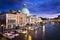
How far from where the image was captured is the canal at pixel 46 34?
2.46 metres

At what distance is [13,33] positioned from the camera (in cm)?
241

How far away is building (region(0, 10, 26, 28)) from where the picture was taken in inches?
95.0

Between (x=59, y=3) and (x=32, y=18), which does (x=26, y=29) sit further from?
(x=59, y=3)

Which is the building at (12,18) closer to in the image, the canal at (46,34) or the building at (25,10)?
the building at (25,10)

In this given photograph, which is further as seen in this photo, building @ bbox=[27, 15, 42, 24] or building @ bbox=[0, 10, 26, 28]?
building @ bbox=[27, 15, 42, 24]

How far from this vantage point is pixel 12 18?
7.98 feet

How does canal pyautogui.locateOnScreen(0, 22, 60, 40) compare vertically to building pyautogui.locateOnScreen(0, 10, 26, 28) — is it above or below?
below

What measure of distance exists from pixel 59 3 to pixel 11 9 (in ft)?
3.19

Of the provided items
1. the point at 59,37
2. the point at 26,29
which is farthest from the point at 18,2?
the point at 59,37

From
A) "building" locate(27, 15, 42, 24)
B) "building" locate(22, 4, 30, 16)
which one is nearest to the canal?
"building" locate(27, 15, 42, 24)

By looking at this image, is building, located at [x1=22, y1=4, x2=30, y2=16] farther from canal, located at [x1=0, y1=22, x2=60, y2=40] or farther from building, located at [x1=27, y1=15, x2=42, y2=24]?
canal, located at [x1=0, y1=22, x2=60, y2=40]

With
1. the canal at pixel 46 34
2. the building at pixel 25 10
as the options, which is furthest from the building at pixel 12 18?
the canal at pixel 46 34

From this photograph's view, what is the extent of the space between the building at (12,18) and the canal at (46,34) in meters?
0.26

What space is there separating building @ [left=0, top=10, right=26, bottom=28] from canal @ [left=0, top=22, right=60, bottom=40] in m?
0.26
